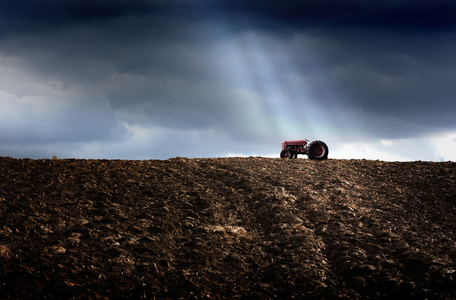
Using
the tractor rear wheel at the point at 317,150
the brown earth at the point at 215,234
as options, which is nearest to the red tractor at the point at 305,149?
the tractor rear wheel at the point at 317,150

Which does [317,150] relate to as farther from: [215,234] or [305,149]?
[215,234]

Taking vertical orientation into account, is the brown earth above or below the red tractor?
below

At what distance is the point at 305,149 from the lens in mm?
17578

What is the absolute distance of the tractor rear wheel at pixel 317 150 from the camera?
1638cm

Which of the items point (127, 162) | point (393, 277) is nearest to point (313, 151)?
point (127, 162)

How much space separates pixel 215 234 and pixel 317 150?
10.3m

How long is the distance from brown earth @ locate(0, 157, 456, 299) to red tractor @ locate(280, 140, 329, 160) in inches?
171

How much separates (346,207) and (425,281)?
311 cm

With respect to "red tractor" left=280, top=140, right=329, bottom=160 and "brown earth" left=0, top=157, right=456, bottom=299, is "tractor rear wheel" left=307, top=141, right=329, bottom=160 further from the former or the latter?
"brown earth" left=0, top=157, right=456, bottom=299

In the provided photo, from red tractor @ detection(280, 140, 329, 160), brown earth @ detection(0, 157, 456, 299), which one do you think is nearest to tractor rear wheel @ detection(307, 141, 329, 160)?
red tractor @ detection(280, 140, 329, 160)

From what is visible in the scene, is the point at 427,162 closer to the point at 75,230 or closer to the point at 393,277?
the point at 393,277

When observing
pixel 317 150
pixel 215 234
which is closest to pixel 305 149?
pixel 317 150

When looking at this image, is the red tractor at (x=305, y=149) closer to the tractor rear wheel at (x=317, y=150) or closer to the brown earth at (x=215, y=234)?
the tractor rear wheel at (x=317, y=150)

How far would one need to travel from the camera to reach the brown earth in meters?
6.26
